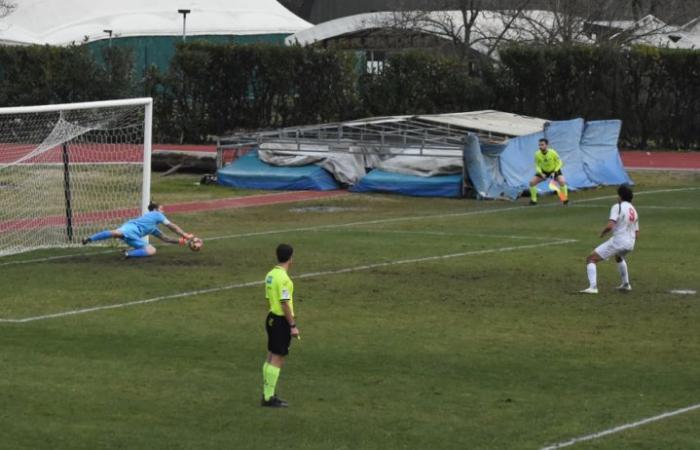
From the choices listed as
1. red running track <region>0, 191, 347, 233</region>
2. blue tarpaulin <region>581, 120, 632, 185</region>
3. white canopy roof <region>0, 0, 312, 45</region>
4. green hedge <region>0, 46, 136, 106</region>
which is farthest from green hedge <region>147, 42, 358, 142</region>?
white canopy roof <region>0, 0, 312, 45</region>

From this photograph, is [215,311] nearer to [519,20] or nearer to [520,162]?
[520,162]

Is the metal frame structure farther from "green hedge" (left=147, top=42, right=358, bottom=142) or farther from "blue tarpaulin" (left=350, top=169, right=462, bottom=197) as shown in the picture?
"green hedge" (left=147, top=42, right=358, bottom=142)

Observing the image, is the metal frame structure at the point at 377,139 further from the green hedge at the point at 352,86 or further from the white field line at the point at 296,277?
the white field line at the point at 296,277

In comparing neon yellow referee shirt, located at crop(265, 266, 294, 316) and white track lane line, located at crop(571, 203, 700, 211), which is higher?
neon yellow referee shirt, located at crop(265, 266, 294, 316)

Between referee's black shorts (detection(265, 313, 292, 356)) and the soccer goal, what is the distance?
12.8 m

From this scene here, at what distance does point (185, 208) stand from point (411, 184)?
670 cm

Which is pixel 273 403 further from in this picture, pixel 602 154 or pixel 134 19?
pixel 134 19

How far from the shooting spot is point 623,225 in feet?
67.9

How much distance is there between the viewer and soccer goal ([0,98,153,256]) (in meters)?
27.2

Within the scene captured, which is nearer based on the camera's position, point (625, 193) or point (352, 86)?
point (625, 193)

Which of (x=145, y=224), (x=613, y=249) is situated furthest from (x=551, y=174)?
(x=613, y=249)

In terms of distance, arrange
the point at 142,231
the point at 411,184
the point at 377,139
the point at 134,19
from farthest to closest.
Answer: the point at 134,19, the point at 377,139, the point at 411,184, the point at 142,231

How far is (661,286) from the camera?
71.8 ft

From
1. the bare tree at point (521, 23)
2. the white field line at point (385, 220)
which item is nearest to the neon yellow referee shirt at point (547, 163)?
the white field line at point (385, 220)
